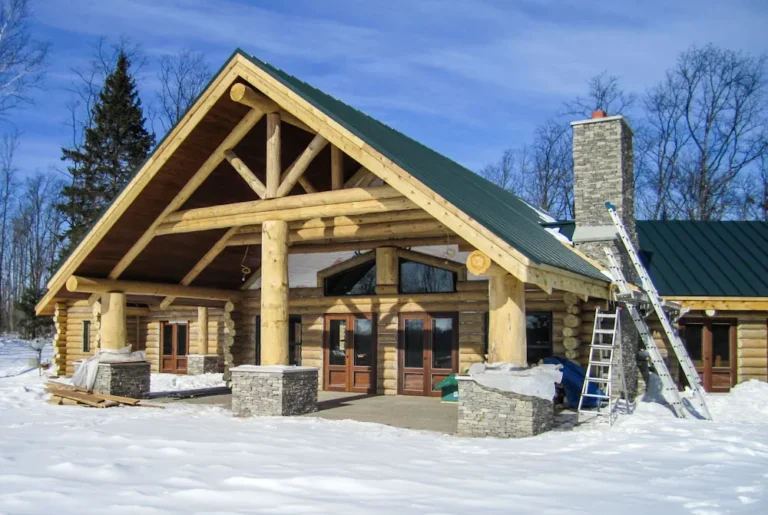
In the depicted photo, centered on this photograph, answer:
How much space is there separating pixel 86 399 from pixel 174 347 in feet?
26.5

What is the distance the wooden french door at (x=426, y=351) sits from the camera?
51.1ft

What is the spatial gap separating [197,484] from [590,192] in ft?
33.7

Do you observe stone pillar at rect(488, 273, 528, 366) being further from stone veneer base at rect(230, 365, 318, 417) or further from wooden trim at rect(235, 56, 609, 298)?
stone veneer base at rect(230, 365, 318, 417)

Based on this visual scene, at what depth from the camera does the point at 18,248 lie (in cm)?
5359

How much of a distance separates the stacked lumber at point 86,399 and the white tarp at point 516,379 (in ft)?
21.0

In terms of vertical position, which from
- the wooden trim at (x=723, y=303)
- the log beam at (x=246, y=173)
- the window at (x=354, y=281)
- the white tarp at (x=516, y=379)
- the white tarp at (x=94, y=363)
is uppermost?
the log beam at (x=246, y=173)

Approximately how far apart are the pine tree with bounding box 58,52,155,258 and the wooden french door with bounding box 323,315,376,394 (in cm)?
2246

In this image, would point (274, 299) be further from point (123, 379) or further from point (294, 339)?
point (294, 339)

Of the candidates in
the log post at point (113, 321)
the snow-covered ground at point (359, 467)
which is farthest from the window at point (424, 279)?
the log post at point (113, 321)

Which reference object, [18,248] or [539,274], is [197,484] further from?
[18,248]

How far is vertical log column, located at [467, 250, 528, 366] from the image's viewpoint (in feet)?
33.6

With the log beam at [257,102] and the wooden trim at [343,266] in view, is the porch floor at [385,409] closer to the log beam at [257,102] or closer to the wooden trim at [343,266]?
the wooden trim at [343,266]

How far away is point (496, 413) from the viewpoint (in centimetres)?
1021

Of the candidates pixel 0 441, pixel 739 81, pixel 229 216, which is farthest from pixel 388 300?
pixel 739 81
